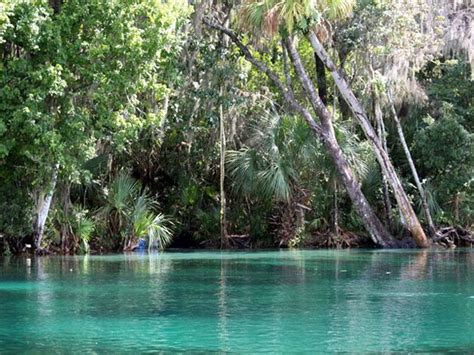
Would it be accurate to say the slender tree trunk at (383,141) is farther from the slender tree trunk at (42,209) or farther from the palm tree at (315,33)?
the slender tree trunk at (42,209)

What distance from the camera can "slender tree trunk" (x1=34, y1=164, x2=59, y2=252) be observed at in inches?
914

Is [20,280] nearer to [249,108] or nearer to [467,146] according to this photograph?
[249,108]

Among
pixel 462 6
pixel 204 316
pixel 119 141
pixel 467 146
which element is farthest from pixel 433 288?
pixel 462 6

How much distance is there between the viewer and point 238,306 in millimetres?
12250

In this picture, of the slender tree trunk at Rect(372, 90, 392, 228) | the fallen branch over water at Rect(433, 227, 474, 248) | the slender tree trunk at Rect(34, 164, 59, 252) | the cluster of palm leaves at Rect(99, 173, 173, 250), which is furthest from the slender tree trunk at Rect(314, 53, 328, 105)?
the slender tree trunk at Rect(34, 164, 59, 252)

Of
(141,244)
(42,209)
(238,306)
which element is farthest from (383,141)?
(238,306)

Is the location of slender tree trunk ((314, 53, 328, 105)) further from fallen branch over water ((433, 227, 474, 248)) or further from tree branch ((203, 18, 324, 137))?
fallen branch over water ((433, 227, 474, 248))

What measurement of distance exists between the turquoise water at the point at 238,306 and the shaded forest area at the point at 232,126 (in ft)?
13.0

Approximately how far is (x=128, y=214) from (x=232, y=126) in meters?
4.95

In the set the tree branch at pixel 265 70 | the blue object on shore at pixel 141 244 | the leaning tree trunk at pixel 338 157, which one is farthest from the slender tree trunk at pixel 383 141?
the blue object on shore at pixel 141 244

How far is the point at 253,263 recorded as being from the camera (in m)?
20.6

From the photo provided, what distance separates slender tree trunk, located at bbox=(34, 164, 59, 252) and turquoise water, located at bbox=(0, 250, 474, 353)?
9.67 feet

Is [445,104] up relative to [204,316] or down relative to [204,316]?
up

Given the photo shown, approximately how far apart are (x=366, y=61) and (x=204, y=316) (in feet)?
54.9
